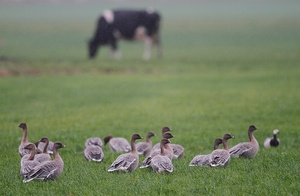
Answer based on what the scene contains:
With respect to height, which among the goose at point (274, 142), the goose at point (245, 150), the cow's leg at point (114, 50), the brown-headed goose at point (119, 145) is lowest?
the cow's leg at point (114, 50)

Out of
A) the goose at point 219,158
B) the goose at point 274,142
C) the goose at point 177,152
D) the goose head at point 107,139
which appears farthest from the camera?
the goose head at point 107,139

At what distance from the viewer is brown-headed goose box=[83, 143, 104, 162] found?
12.9 m

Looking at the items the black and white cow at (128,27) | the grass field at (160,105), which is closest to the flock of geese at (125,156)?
the grass field at (160,105)

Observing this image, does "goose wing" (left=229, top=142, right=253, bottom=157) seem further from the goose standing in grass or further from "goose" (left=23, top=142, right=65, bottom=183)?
"goose" (left=23, top=142, right=65, bottom=183)

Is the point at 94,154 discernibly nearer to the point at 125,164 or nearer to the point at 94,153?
the point at 94,153

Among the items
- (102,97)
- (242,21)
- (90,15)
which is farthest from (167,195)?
(90,15)

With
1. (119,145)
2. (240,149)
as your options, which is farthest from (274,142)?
(119,145)

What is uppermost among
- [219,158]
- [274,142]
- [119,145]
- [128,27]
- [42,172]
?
[42,172]

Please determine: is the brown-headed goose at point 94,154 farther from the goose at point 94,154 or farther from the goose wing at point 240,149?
the goose wing at point 240,149

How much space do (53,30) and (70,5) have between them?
5097cm

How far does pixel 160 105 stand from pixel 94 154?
33.0 ft

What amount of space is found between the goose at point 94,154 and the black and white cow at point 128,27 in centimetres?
2767

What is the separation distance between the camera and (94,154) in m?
13.0

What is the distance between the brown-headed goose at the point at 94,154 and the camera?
42.4 feet
